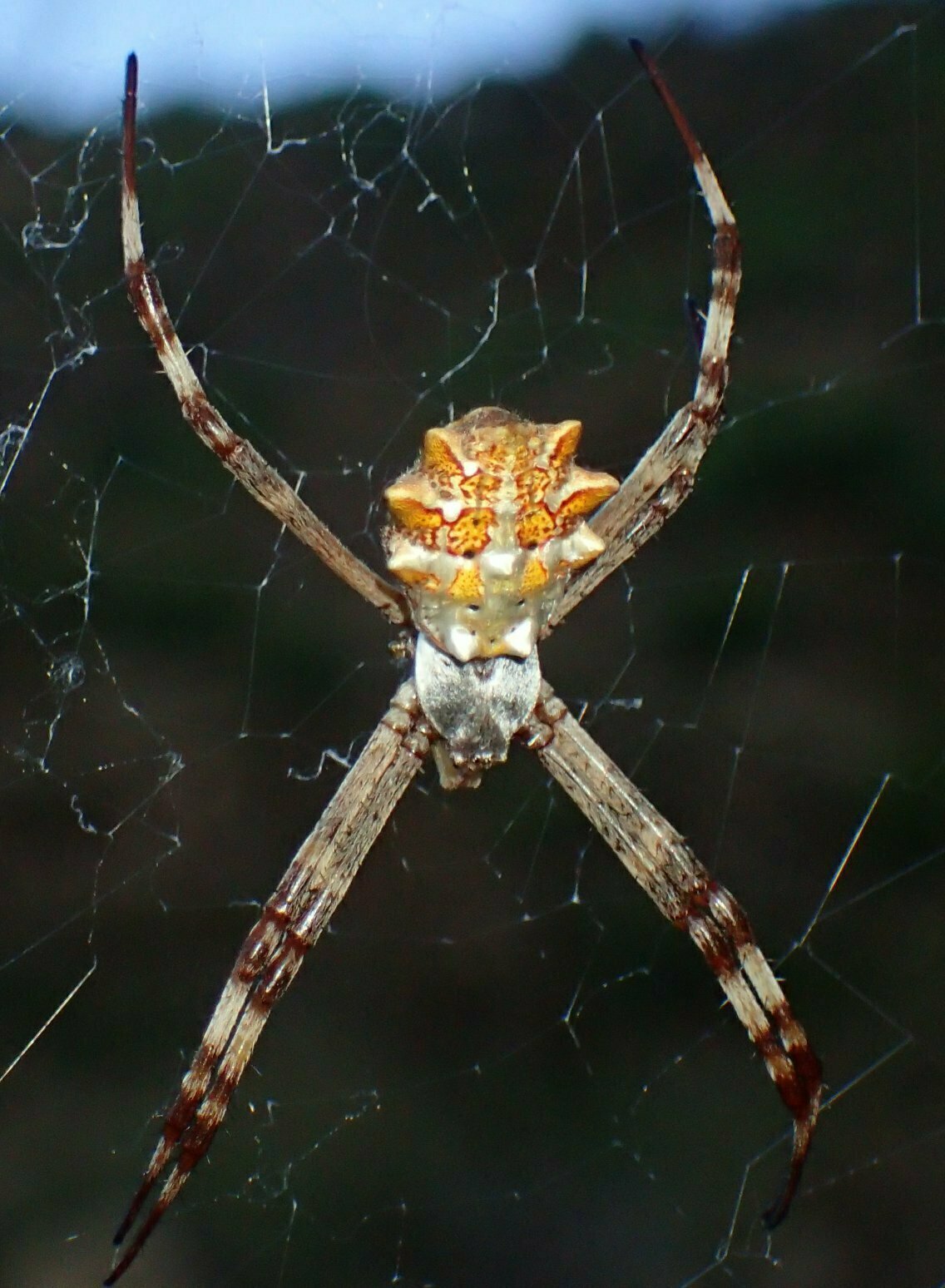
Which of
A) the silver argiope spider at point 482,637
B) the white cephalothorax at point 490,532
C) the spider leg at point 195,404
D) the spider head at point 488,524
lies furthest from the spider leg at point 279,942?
the spider leg at point 195,404

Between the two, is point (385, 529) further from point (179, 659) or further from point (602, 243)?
point (602, 243)

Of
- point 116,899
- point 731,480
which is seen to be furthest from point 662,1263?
point 731,480

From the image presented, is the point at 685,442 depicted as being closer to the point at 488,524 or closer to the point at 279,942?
the point at 488,524

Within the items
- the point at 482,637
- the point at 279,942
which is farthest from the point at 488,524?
the point at 279,942

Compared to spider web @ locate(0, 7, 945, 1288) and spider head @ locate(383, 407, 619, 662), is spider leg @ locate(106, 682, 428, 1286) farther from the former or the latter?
spider web @ locate(0, 7, 945, 1288)

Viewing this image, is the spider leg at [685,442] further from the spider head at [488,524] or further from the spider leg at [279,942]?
the spider leg at [279,942]

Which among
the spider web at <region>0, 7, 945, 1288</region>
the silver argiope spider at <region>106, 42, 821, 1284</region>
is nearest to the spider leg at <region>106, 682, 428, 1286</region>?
the silver argiope spider at <region>106, 42, 821, 1284</region>
